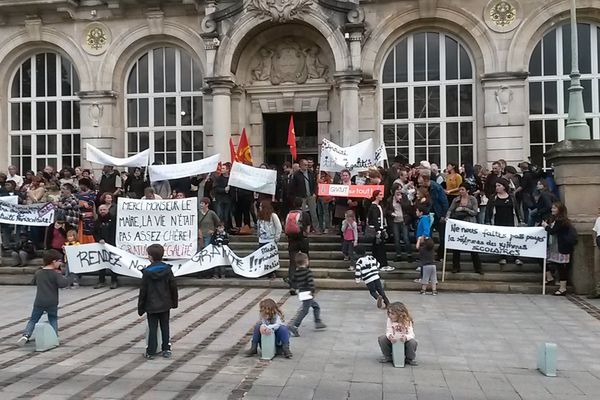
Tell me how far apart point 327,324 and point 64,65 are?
54.0 feet

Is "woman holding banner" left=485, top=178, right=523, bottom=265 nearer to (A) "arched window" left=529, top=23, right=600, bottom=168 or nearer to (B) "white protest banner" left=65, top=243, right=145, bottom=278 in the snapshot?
(A) "arched window" left=529, top=23, right=600, bottom=168

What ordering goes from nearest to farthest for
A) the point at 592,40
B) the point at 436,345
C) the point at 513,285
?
the point at 436,345
the point at 513,285
the point at 592,40

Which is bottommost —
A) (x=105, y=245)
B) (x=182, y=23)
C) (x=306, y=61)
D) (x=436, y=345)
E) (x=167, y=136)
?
(x=436, y=345)

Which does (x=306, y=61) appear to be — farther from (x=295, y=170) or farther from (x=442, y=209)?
(x=442, y=209)

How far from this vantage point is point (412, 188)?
47.2 feet

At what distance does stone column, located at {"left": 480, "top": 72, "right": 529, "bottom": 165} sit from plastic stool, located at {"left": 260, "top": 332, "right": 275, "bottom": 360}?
12962 mm

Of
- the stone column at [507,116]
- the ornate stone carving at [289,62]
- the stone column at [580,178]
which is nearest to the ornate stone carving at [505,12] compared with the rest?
the stone column at [507,116]

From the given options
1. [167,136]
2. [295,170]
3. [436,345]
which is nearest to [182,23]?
[167,136]

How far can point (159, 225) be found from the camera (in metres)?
14.4

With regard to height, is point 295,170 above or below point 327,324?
above

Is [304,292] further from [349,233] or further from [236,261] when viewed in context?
[236,261]

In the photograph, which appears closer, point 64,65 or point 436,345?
point 436,345

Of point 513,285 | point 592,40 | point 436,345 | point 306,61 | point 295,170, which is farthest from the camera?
point 306,61

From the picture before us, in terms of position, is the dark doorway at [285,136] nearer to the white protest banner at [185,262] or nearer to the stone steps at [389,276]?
the stone steps at [389,276]
